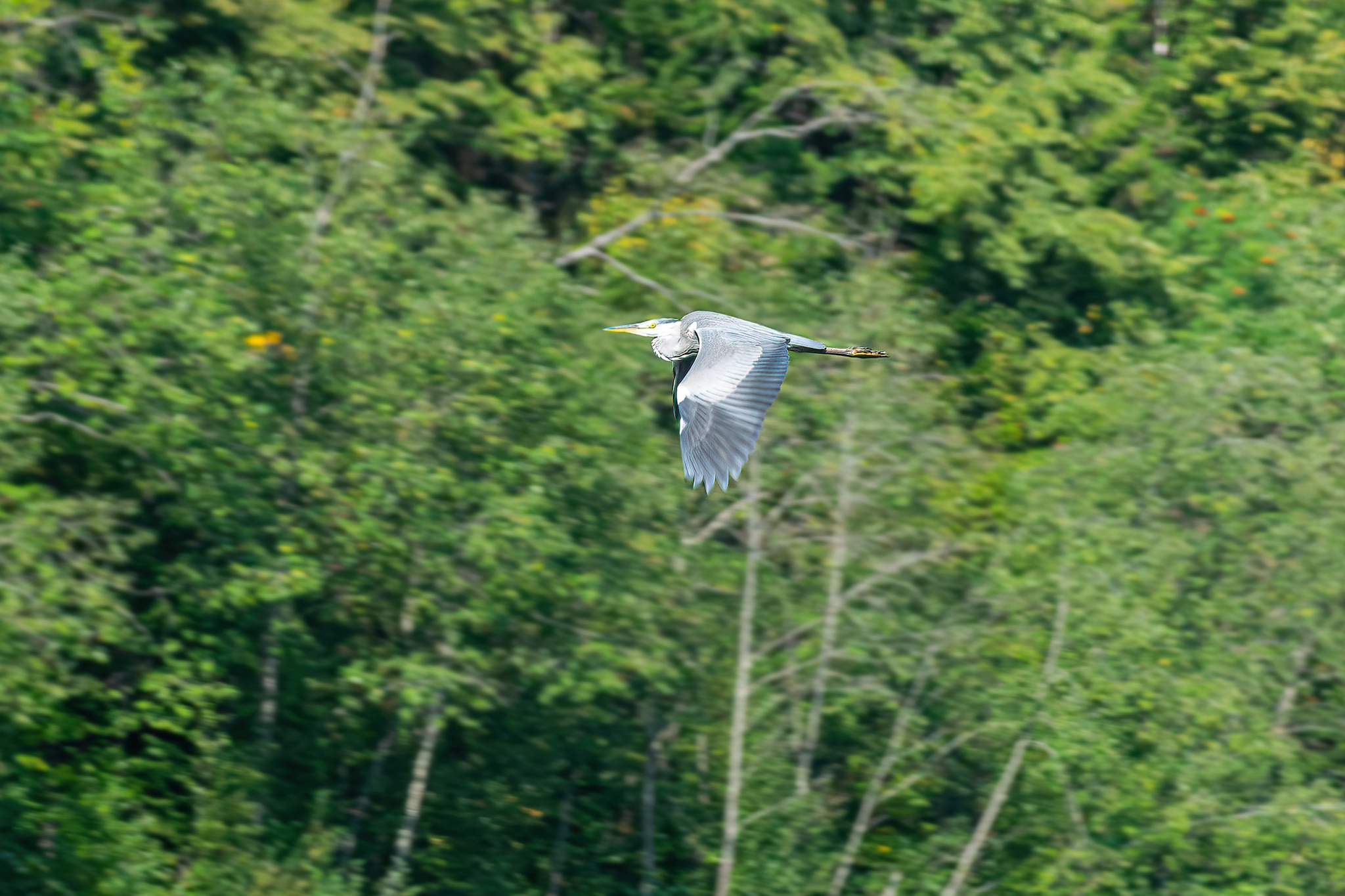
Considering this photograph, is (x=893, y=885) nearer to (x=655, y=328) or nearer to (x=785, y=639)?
(x=785, y=639)

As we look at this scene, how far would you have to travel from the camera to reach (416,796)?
30.1ft

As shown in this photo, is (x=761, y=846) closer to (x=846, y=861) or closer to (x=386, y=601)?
(x=846, y=861)

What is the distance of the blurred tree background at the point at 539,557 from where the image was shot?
8.55 meters

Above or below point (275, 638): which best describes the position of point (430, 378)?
above

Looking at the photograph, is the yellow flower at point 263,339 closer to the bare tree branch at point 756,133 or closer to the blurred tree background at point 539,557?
the blurred tree background at point 539,557

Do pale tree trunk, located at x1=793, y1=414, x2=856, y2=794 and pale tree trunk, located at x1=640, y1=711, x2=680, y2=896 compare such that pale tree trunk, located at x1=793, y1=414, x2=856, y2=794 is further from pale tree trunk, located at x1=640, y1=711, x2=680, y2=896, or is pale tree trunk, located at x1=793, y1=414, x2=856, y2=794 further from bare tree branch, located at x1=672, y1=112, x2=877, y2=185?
bare tree branch, located at x1=672, y1=112, x2=877, y2=185

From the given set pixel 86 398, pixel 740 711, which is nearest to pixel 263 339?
pixel 86 398

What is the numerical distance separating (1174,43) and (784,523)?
782 centimetres

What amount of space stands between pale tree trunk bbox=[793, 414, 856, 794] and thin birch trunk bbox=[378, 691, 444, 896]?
2276 millimetres

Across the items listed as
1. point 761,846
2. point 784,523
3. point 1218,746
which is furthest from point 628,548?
point 1218,746

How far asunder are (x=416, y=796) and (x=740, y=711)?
6.69ft

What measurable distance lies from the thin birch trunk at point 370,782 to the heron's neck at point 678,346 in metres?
3.93

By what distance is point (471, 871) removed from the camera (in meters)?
9.36

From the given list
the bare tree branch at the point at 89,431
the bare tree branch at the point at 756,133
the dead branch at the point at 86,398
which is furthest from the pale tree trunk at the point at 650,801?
the bare tree branch at the point at 756,133
